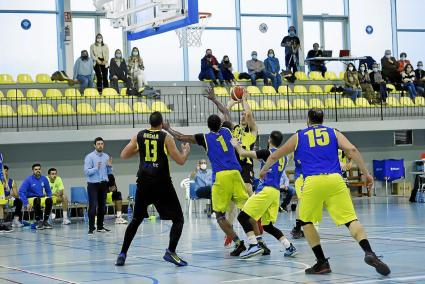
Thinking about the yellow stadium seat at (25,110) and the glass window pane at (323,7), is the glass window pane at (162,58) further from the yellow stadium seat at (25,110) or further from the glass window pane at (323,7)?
the yellow stadium seat at (25,110)

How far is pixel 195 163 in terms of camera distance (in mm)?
28891

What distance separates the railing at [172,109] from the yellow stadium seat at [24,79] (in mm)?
896

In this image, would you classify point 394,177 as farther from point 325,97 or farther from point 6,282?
point 6,282

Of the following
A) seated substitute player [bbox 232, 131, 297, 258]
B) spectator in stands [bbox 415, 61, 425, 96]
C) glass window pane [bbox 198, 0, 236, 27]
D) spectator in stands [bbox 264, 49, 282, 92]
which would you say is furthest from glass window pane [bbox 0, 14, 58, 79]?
seated substitute player [bbox 232, 131, 297, 258]

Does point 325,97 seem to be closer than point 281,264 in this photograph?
No

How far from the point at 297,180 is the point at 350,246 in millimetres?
2489

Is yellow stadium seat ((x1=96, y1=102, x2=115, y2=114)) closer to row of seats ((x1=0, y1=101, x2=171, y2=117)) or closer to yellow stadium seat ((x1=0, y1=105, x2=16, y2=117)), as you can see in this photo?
row of seats ((x1=0, y1=101, x2=171, y2=117))

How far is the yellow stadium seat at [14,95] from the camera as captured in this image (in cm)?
2626

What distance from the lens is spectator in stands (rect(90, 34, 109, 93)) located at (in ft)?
90.4

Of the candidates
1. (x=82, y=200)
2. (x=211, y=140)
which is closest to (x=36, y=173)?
(x=82, y=200)

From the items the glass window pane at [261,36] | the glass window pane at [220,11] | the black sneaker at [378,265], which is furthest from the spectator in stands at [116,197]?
the black sneaker at [378,265]

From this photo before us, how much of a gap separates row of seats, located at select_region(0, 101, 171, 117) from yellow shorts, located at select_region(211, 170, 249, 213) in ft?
47.1

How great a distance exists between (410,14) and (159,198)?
29899mm

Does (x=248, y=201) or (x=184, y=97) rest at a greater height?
(x=184, y=97)
